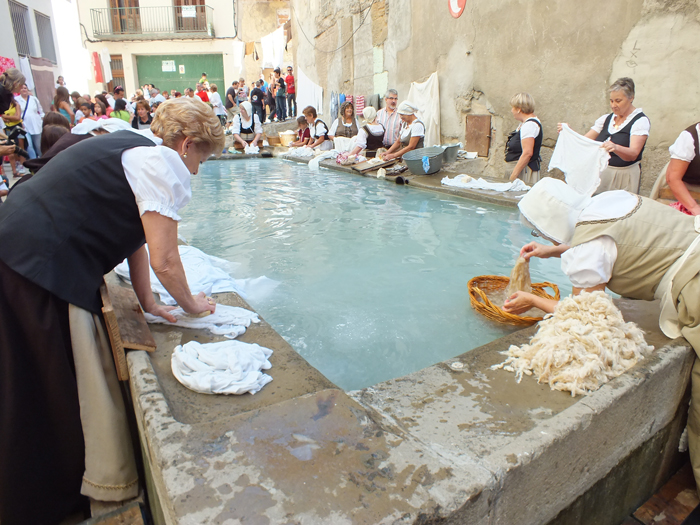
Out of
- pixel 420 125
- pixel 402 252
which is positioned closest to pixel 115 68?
pixel 420 125

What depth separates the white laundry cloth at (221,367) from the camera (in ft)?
6.10

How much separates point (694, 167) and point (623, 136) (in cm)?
146

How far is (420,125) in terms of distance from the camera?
888 centimetres

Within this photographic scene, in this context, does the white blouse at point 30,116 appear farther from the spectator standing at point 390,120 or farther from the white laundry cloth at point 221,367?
the white laundry cloth at point 221,367

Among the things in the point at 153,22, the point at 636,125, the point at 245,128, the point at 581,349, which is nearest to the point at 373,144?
the point at 245,128

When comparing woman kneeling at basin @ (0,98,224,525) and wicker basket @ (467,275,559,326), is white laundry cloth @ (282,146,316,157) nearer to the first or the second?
wicker basket @ (467,275,559,326)

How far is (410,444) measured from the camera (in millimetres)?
1486

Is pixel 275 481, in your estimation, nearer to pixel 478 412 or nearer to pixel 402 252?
pixel 478 412

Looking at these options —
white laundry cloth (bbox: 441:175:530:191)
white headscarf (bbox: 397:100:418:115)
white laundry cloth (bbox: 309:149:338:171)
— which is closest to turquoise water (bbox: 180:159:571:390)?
white laundry cloth (bbox: 441:175:530:191)

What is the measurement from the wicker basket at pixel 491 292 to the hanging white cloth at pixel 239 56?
83.2 ft

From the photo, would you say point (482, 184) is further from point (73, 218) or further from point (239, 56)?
point (239, 56)

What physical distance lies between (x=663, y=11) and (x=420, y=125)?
13.4ft

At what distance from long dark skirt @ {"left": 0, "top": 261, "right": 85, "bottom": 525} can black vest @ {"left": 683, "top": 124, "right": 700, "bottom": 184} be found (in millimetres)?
3949

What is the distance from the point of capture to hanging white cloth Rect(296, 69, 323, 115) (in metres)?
16.4
